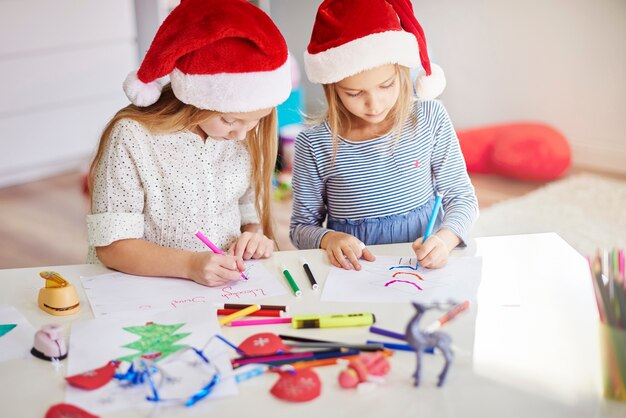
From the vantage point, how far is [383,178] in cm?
160

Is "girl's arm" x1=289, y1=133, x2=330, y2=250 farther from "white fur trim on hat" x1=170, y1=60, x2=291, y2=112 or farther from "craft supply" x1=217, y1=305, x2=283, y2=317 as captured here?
"craft supply" x1=217, y1=305, x2=283, y2=317

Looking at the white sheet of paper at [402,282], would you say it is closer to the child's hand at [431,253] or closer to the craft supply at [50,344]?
the child's hand at [431,253]

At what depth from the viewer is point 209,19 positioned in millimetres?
1253

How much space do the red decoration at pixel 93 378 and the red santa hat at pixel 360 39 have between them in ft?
2.40

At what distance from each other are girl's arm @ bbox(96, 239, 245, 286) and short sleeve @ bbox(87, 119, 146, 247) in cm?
3

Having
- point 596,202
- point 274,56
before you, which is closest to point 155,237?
point 274,56

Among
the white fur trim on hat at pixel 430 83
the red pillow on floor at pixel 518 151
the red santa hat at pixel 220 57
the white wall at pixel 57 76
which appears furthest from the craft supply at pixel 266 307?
the white wall at pixel 57 76

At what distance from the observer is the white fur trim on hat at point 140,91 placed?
4.35ft

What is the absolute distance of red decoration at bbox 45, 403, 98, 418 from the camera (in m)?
0.87

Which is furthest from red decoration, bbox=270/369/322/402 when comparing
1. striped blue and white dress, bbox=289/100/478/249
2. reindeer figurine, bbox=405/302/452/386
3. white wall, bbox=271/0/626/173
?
white wall, bbox=271/0/626/173

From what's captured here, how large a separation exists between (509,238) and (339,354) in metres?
0.54

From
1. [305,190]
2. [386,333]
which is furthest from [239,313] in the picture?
[305,190]

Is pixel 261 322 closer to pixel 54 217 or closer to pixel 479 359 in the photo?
pixel 479 359

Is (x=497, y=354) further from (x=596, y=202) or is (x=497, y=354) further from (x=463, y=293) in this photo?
(x=596, y=202)
